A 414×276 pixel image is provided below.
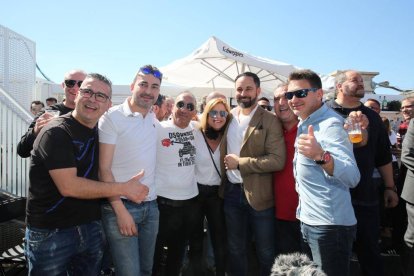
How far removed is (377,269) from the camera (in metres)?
3.40

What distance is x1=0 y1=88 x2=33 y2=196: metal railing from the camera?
4289 mm

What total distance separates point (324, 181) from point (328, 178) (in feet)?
0.12

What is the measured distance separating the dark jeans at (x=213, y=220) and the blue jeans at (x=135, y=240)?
2.20 feet

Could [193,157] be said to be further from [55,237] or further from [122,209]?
[55,237]

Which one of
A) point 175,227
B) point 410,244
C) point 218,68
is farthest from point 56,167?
point 218,68

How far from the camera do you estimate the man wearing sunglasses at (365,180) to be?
3254 mm

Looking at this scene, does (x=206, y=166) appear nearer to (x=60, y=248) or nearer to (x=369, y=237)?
(x=60, y=248)

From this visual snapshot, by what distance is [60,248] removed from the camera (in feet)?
7.38

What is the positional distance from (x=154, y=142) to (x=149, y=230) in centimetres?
81

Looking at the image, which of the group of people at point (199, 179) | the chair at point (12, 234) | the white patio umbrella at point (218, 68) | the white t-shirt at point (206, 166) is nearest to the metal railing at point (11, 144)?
the chair at point (12, 234)

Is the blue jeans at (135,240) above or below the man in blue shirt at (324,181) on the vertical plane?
below

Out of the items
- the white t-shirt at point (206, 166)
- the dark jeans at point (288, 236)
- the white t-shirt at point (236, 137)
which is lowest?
the dark jeans at point (288, 236)

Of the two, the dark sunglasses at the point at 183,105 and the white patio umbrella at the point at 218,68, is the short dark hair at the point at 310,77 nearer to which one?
the dark sunglasses at the point at 183,105

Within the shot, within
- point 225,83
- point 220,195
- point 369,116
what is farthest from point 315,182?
point 225,83
